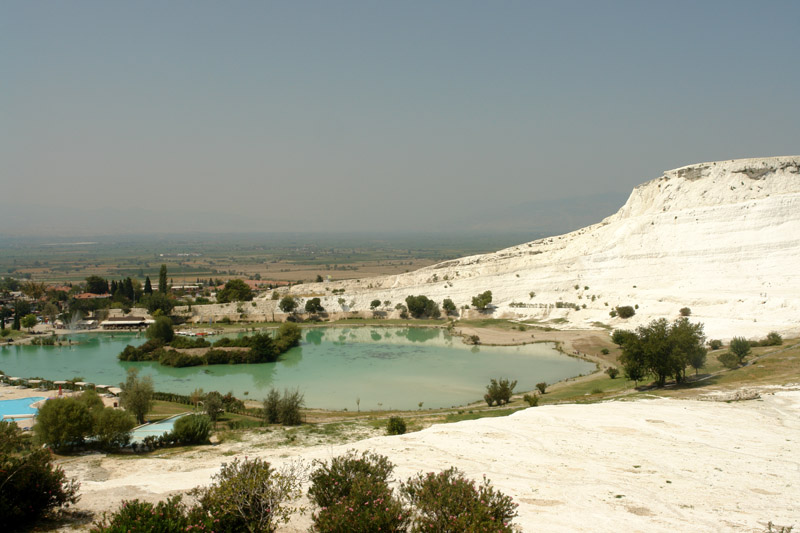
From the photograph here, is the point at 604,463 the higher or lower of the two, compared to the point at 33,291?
higher

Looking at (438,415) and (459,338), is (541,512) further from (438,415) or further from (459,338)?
(459,338)

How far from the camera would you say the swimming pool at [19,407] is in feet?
73.4

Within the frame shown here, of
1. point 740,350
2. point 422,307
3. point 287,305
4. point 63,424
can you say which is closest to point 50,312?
point 287,305

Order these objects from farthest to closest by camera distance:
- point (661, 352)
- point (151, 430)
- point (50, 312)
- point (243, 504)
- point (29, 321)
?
point (50, 312), point (29, 321), point (661, 352), point (151, 430), point (243, 504)

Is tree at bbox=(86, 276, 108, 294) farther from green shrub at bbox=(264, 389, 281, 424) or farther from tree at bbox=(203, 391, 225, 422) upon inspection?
green shrub at bbox=(264, 389, 281, 424)

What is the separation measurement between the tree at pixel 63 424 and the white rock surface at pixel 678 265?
33274mm

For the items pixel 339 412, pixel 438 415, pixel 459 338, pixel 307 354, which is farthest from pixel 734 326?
pixel 307 354

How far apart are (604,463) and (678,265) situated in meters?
39.5

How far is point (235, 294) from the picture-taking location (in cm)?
6091

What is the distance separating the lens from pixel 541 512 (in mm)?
9172

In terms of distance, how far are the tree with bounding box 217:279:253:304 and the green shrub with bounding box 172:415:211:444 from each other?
4462cm

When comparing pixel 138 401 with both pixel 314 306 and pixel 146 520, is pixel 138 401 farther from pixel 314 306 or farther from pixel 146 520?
pixel 314 306

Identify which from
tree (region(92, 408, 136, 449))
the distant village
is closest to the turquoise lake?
the distant village

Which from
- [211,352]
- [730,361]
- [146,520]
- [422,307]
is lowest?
[211,352]
